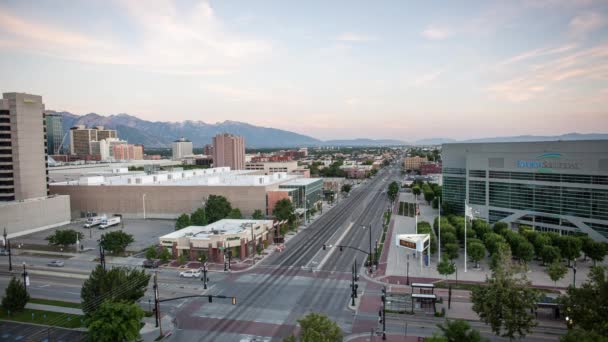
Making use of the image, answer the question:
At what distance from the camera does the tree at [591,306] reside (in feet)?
107

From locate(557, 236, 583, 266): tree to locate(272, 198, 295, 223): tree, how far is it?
166 ft

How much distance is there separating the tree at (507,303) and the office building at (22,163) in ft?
298

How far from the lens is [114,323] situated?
108ft

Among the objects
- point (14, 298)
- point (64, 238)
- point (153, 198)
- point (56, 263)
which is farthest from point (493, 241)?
point (153, 198)

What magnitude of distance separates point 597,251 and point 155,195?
309 ft

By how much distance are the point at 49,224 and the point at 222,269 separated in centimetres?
5668

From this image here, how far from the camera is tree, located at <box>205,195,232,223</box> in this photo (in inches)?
3516

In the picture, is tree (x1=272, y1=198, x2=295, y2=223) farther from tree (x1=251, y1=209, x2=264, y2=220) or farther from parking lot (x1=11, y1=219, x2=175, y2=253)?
parking lot (x1=11, y1=219, x2=175, y2=253)

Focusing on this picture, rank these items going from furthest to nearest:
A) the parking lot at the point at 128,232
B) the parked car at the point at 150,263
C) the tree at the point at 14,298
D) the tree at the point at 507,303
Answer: the parking lot at the point at 128,232 → the parked car at the point at 150,263 → the tree at the point at 14,298 → the tree at the point at 507,303

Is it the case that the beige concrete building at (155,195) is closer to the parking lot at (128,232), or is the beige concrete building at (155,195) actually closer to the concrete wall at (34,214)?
the parking lot at (128,232)

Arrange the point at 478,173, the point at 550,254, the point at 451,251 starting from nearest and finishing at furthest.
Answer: the point at 550,254 < the point at 451,251 < the point at 478,173

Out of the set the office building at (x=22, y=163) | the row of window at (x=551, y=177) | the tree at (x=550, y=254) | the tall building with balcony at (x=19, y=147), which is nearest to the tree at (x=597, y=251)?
the tree at (x=550, y=254)

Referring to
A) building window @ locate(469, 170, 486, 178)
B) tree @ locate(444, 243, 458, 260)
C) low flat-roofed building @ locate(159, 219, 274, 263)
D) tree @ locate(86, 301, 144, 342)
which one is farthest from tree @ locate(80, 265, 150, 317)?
building window @ locate(469, 170, 486, 178)

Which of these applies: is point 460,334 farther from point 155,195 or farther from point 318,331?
point 155,195
